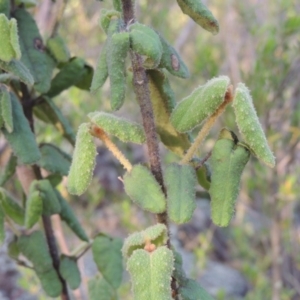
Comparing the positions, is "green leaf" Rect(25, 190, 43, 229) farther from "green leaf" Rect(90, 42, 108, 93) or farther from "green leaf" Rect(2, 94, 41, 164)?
"green leaf" Rect(90, 42, 108, 93)

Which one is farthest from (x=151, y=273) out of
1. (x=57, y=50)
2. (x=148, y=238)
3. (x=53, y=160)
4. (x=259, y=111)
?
(x=259, y=111)

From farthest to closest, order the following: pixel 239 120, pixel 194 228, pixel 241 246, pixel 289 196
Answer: pixel 194 228 < pixel 241 246 < pixel 289 196 < pixel 239 120

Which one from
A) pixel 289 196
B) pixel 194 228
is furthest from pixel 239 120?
A: pixel 194 228

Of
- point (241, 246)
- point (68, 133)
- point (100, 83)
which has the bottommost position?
point (241, 246)

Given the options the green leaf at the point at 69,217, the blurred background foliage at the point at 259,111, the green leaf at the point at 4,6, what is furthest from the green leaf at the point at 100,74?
the blurred background foliage at the point at 259,111

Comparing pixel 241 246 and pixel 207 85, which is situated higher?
pixel 207 85

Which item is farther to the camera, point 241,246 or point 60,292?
point 241,246

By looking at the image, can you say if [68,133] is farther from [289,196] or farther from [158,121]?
[289,196]
